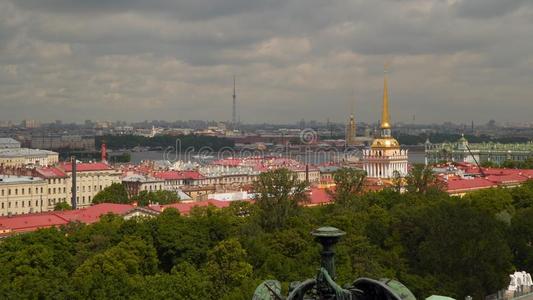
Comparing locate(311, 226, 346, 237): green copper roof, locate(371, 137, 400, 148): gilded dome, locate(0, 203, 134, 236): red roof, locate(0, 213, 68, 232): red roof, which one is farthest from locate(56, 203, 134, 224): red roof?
locate(311, 226, 346, 237): green copper roof

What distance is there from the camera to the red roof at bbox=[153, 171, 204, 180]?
325 feet

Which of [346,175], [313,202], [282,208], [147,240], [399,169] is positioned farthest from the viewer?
[399,169]

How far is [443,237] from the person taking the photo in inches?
1249

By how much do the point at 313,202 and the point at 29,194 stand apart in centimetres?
3226

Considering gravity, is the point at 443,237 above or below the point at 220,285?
above

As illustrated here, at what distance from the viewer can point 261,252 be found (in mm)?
35219

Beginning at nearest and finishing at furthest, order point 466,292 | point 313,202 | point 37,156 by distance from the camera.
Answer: point 466,292 < point 313,202 < point 37,156

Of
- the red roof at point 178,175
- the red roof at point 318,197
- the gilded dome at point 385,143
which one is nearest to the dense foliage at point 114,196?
the red roof at point 318,197

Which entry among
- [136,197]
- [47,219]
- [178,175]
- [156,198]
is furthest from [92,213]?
[178,175]

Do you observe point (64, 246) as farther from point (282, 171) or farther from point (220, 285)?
point (282, 171)

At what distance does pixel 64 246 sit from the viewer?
36.5 m

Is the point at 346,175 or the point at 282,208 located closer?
the point at 282,208

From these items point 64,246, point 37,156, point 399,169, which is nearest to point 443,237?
point 64,246

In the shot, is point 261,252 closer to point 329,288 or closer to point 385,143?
point 329,288
